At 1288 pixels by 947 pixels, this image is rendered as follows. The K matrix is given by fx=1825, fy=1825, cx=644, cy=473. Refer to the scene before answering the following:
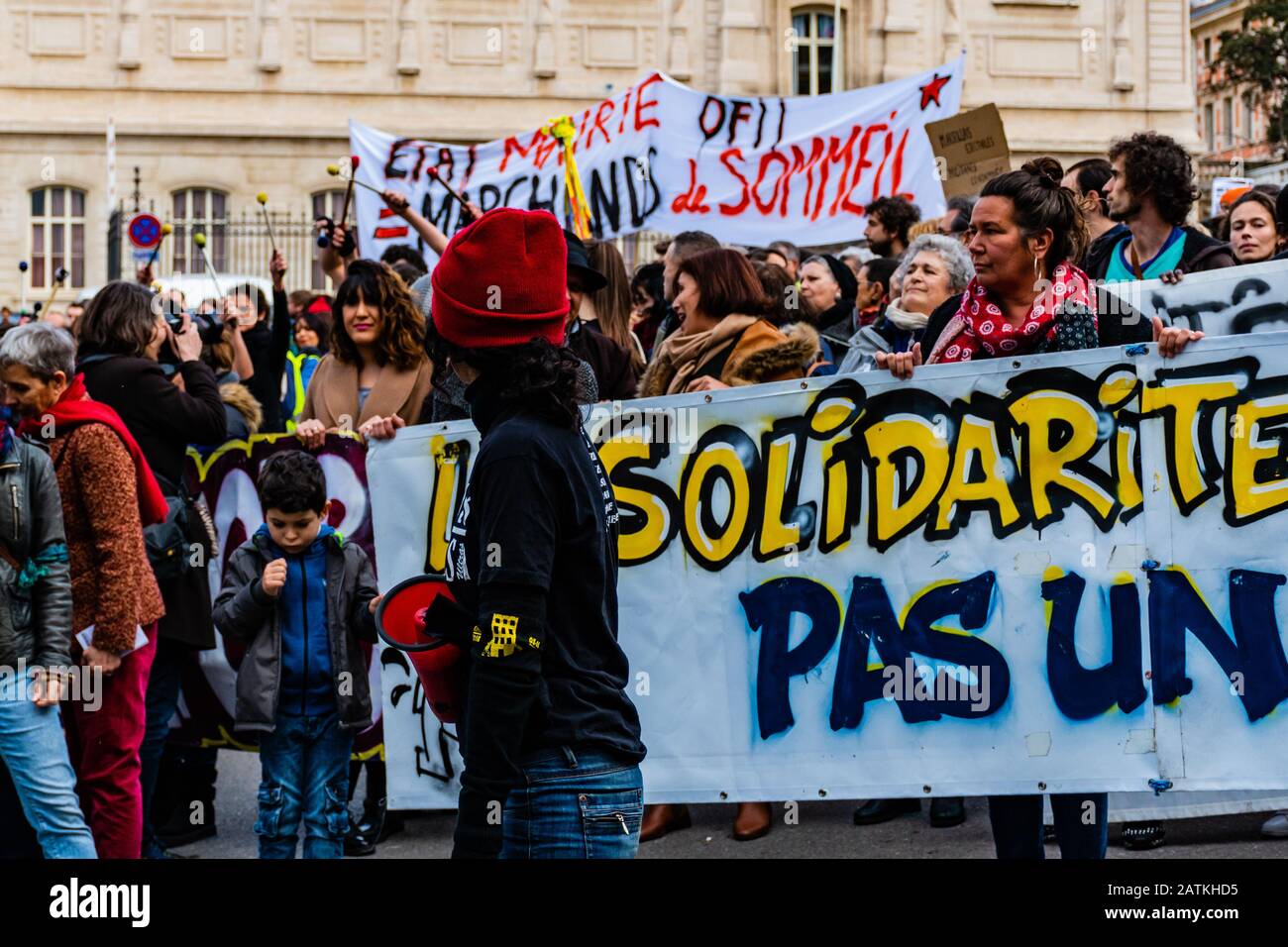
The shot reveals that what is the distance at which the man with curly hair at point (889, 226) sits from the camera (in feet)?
31.1

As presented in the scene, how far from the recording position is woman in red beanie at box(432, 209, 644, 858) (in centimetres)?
340

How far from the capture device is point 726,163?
12.7 m

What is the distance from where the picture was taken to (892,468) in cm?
564

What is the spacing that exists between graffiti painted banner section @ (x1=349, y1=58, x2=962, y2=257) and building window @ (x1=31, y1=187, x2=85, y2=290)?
23.9m

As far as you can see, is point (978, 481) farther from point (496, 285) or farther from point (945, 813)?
point (496, 285)

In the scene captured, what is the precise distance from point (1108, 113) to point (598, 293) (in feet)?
106

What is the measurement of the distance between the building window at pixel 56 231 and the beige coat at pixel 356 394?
2943 cm

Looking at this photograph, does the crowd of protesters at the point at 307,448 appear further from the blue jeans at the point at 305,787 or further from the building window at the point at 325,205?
the building window at the point at 325,205

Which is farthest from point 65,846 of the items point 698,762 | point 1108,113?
point 1108,113

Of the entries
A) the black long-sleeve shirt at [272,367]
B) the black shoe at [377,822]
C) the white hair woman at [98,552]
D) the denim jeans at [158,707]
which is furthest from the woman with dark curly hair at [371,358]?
the black long-sleeve shirt at [272,367]

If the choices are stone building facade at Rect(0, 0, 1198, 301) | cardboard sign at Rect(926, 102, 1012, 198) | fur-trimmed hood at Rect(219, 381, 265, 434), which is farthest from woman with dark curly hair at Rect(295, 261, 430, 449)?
stone building facade at Rect(0, 0, 1198, 301)

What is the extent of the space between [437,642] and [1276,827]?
3.95 m

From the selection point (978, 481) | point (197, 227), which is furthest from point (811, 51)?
point (978, 481)
